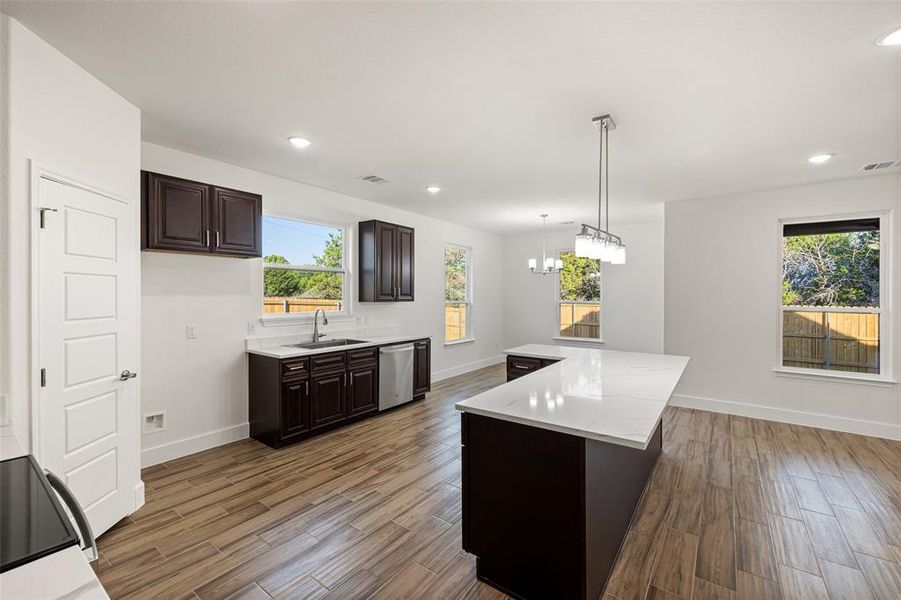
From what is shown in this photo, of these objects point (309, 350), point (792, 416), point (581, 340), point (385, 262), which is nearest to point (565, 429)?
point (309, 350)

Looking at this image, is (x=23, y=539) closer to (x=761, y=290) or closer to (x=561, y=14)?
(x=561, y=14)

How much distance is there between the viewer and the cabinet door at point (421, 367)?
204 inches

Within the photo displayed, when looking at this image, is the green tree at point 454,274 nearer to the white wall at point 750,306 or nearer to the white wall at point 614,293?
the white wall at point 614,293

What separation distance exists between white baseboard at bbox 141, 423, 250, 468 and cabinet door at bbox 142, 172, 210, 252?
165 centimetres

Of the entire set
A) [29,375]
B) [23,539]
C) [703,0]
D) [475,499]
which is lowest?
[475,499]

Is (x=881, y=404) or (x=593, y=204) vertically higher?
(x=593, y=204)

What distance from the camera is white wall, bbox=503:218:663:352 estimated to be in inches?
268

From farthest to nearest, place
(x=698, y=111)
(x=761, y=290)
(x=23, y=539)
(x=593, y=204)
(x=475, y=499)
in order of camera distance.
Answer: (x=593, y=204), (x=761, y=290), (x=698, y=111), (x=475, y=499), (x=23, y=539)

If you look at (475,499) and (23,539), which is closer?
(23,539)

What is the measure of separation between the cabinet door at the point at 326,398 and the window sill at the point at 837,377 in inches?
190

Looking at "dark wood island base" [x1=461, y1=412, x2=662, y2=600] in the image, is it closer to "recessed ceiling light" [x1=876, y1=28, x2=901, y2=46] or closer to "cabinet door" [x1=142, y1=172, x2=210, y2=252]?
"recessed ceiling light" [x1=876, y1=28, x2=901, y2=46]

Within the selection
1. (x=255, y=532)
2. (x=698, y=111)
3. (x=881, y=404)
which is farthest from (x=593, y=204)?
(x=255, y=532)

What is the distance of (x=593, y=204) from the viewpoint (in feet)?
17.7

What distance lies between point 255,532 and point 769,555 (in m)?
2.92
